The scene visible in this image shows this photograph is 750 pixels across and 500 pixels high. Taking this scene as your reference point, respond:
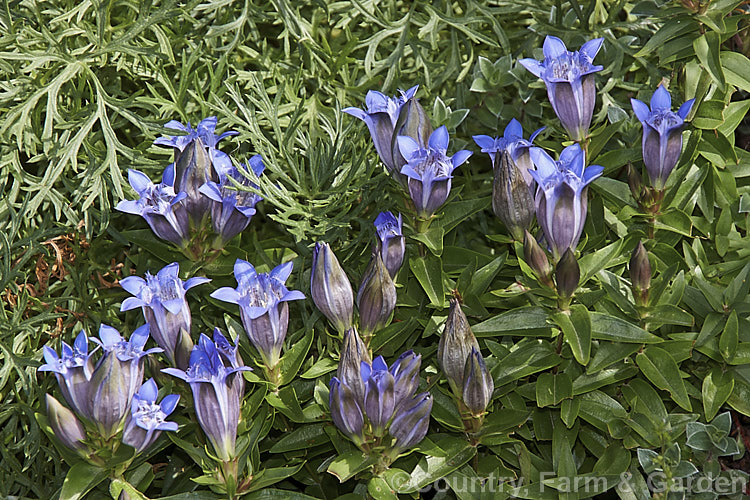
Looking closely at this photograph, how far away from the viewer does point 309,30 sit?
1.67 metres

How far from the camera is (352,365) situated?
1076 millimetres

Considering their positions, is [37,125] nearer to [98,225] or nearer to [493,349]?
[98,225]

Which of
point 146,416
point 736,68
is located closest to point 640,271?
point 736,68

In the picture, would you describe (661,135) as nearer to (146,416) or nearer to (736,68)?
(736,68)

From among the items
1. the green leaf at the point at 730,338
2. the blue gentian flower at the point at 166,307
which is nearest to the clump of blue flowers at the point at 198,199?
the blue gentian flower at the point at 166,307

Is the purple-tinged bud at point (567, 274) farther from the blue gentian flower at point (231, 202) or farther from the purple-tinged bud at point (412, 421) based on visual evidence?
the blue gentian flower at point (231, 202)

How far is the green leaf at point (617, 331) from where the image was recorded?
3.74ft

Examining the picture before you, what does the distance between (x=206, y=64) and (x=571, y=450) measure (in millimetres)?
1048

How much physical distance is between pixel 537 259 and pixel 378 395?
0.33 meters

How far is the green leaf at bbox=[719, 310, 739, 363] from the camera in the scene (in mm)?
1159

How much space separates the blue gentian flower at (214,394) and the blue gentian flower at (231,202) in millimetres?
257

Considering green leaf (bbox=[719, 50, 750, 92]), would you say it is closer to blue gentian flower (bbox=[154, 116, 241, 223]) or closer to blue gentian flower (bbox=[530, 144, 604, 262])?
blue gentian flower (bbox=[530, 144, 604, 262])

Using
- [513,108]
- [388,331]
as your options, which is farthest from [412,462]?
[513,108]

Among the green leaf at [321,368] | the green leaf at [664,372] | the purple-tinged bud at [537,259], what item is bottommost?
the green leaf at [321,368]
